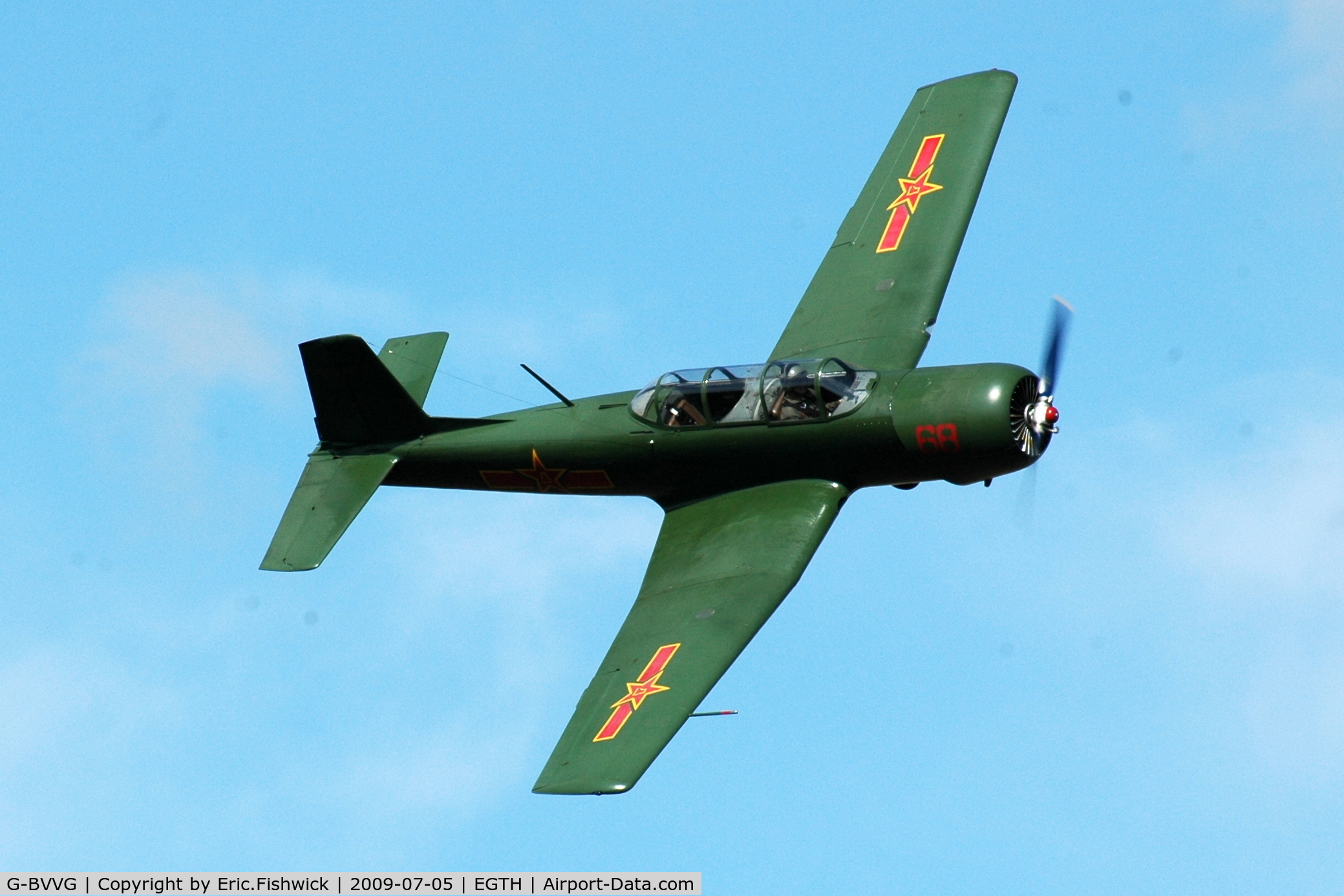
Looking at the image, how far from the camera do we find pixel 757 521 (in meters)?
22.7

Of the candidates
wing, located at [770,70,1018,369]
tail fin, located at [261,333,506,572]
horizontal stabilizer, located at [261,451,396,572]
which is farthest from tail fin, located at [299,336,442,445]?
wing, located at [770,70,1018,369]

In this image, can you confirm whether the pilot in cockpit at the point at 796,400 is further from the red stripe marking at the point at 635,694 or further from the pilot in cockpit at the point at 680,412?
the red stripe marking at the point at 635,694

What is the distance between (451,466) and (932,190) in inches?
283

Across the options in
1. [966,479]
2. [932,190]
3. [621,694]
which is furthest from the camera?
[932,190]

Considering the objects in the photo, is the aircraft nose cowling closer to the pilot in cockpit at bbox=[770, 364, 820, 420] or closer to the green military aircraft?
the green military aircraft

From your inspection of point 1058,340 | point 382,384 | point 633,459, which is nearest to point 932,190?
point 1058,340

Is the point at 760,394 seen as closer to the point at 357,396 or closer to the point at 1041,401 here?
the point at 1041,401

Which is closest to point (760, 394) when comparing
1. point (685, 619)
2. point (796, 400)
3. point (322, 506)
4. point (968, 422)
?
point (796, 400)

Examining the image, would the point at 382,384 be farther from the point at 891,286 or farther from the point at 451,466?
the point at 891,286

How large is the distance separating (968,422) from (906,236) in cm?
449

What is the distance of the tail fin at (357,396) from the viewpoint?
80.1 feet

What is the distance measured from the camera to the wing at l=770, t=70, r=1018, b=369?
80.1ft

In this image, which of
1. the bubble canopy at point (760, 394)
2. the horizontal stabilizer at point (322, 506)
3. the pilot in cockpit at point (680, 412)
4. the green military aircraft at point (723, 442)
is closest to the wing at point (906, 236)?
the green military aircraft at point (723, 442)

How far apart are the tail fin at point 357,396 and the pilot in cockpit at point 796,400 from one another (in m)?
4.60
